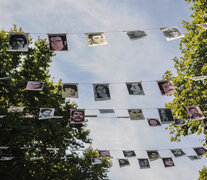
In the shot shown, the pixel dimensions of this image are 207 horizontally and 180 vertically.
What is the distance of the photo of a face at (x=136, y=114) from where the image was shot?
37.7 ft

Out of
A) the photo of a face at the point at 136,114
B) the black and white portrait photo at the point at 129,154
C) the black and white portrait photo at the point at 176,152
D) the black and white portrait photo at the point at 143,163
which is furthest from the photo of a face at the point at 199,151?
the photo of a face at the point at 136,114

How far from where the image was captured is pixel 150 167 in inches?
630

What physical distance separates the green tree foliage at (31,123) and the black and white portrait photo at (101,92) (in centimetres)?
533

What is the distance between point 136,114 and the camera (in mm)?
11633

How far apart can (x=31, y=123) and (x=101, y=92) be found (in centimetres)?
666

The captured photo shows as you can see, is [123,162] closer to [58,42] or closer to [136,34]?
[136,34]

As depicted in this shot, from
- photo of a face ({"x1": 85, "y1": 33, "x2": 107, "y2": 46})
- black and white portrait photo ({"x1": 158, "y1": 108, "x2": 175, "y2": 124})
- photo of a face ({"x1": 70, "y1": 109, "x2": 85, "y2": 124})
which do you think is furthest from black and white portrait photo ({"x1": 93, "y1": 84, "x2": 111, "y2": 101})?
black and white portrait photo ({"x1": 158, "y1": 108, "x2": 175, "y2": 124})

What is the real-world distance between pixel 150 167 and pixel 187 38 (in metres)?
11.0

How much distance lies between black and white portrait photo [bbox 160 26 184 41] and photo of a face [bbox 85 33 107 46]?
9.08ft

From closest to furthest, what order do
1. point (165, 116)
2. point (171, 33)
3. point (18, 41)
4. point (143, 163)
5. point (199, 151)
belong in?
point (18, 41)
point (171, 33)
point (165, 116)
point (199, 151)
point (143, 163)

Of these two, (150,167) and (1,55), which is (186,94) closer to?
(150,167)

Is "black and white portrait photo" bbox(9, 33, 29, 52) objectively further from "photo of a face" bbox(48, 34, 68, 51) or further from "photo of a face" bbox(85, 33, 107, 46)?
"photo of a face" bbox(85, 33, 107, 46)

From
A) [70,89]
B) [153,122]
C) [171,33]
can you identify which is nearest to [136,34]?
[171,33]

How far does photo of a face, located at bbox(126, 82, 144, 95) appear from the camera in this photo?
1050cm
